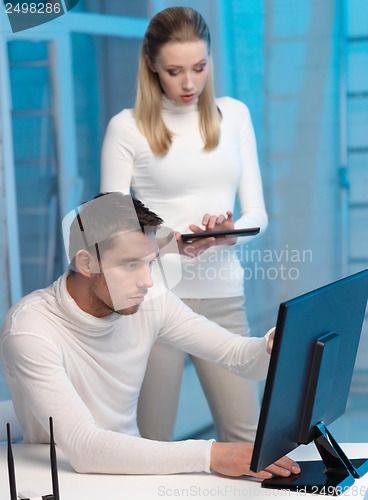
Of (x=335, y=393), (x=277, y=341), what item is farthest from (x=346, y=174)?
(x=277, y=341)

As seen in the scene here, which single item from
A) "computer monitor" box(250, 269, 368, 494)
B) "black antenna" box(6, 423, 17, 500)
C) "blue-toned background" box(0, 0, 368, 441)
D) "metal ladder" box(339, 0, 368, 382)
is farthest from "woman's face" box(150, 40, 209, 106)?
"metal ladder" box(339, 0, 368, 382)

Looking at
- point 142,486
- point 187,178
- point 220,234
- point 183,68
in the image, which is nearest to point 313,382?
point 142,486

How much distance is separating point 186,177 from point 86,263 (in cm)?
59

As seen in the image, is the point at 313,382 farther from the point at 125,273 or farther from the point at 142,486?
the point at 125,273

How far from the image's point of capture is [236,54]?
4.08 meters

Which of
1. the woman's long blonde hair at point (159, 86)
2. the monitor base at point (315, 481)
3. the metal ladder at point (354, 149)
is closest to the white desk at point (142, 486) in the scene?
the monitor base at point (315, 481)

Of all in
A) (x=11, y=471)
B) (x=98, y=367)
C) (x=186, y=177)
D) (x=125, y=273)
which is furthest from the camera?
(x=186, y=177)

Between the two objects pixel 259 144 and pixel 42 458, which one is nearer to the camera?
pixel 42 458

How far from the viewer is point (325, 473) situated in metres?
1.68

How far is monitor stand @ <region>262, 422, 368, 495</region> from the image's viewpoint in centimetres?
160

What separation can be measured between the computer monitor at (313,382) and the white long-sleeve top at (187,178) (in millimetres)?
749

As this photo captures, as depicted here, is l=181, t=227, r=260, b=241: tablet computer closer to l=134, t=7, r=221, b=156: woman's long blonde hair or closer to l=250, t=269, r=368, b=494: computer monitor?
l=134, t=7, r=221, b=156: woman's long blonde hair

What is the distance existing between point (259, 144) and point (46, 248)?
1.14m

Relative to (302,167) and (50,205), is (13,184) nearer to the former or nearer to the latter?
(50,205)
